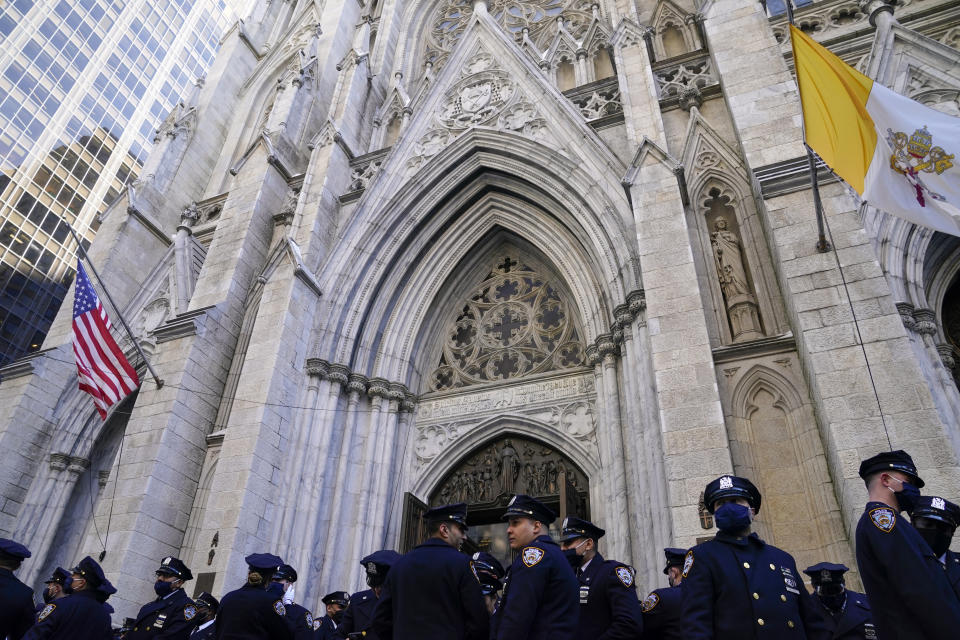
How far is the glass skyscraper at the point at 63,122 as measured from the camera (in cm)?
2559

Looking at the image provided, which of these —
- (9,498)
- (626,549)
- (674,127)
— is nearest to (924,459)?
(626,549)

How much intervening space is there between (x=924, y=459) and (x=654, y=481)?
2753 millimetres

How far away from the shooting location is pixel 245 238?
12672mm

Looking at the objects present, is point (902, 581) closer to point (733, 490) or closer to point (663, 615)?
point (733, 490)

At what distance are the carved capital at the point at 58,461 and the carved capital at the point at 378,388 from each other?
632 centimetres

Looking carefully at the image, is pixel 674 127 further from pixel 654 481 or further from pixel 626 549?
pixel 626 549

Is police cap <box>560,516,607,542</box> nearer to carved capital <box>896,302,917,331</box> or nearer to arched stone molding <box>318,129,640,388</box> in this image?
carved capital <box>896,302,917,331</box>

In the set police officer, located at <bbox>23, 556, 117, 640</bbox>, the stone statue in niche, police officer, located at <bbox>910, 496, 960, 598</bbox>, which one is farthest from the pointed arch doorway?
police officer, located at <bbox>910, 496, 960, 598</bbox>

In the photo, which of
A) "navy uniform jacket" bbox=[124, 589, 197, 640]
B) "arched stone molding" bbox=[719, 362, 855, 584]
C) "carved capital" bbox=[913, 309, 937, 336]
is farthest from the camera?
"carved capital" bbox=[913, 309, 937, 336]

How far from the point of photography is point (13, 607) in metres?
5.02

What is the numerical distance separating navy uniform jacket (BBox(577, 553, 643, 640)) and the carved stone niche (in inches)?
245

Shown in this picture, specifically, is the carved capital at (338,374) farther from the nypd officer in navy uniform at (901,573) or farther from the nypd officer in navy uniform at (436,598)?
the nypd officer in navy uniform at (901,573)

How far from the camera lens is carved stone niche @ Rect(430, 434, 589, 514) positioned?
10.3 metres

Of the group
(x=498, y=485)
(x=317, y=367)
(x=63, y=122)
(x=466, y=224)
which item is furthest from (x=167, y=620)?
(x=63, y=122)
